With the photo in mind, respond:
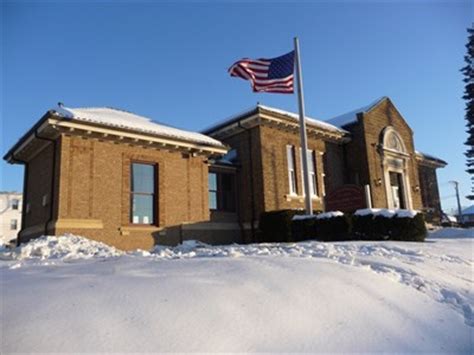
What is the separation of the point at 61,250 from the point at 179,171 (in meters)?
6.83

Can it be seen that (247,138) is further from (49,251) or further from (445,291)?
(445,291)

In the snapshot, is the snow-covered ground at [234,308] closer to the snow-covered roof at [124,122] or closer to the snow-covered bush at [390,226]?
the snow-covered bush at [390,226]

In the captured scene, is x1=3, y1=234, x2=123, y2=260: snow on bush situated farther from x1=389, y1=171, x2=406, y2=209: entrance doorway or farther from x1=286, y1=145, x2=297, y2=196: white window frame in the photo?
x1=389, y1=171, x2=406, y2=209: entrance doorway

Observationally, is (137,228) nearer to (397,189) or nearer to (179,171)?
(179,171)

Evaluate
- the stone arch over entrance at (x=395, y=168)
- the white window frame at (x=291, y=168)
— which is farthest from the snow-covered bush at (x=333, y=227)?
the stone arch over entrance at (x=395, y=168)

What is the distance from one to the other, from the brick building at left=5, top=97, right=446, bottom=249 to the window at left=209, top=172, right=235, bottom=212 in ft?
0.15

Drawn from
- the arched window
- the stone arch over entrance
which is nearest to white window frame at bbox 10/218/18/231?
the stone arch over entrance

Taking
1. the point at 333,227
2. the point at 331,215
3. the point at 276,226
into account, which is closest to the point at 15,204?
the point at 276,226

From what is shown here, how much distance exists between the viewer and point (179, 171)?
1532cm

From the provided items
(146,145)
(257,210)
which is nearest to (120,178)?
(146,145)

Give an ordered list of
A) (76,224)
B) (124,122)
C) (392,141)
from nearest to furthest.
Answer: (76,224) → (124,122) → (392,141)

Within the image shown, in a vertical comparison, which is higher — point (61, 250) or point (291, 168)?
point (291, 168)

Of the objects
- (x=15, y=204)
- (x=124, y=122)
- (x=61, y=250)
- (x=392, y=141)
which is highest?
(x=15, y=204)

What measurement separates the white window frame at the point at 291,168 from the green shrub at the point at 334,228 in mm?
5793
